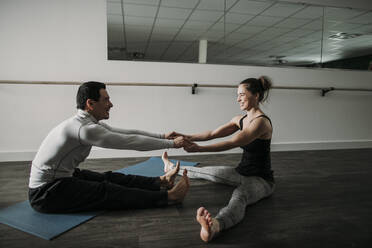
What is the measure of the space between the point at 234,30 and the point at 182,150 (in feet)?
5.83

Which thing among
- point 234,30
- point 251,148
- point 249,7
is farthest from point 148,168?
point 249,7

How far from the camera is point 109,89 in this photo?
314 centimetres

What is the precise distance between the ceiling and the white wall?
145 mm

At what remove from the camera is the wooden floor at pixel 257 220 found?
1321mm

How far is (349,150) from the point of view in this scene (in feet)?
12.4

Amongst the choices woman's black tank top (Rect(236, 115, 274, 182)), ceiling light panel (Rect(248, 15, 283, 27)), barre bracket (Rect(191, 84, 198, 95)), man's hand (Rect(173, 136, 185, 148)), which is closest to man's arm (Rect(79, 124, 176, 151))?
man's hand (Rect(173, 136, 185, 148))

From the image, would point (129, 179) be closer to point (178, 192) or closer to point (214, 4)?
point (178, 192)

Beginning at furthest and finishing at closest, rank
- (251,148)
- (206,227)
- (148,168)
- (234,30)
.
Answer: (234,30) → (148,168) → (251,148) → (206,227)

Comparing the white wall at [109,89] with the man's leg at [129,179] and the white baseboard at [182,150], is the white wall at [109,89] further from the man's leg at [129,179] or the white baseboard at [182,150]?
the man's leg at [129,179]

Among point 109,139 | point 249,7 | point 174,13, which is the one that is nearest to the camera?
point 109,139

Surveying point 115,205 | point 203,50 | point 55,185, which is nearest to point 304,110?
point 203,50

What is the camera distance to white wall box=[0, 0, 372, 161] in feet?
9.51

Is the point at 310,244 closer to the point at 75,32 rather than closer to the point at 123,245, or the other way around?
the point at 123,245

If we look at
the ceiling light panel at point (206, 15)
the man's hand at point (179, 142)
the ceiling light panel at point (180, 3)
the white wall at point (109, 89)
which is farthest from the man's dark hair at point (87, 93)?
the ceiling light panel at point (206, 15)
